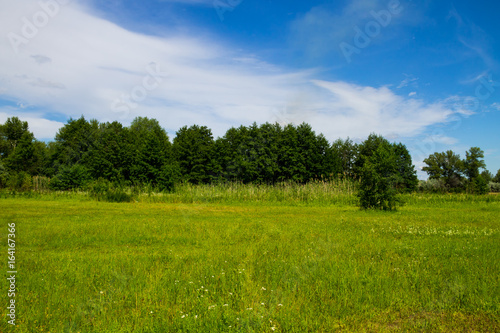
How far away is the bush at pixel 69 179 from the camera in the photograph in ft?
156

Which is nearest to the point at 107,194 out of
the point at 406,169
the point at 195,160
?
the point at 195,160

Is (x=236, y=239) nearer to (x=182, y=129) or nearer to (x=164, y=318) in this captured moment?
(x=164, y=318)

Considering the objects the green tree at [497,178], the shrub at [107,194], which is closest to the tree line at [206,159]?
the shrub at [107,194]

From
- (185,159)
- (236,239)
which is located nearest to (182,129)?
(185,159)

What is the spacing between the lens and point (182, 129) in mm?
72375

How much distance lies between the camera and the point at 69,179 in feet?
160

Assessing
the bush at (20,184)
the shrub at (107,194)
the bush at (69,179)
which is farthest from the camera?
the bush at (69,179)

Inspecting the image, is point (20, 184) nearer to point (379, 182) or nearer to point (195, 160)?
point (195, 160)

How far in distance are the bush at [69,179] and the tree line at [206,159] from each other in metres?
0.13

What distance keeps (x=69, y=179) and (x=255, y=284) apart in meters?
51.5

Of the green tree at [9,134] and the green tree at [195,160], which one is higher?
→ the green tree at [9,134]

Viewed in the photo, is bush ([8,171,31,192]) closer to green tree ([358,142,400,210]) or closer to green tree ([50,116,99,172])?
green tree ([50,116,99,172])

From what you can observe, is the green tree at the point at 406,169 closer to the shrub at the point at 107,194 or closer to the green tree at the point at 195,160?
the green tree at the point at 195,160

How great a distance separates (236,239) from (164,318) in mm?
5721
